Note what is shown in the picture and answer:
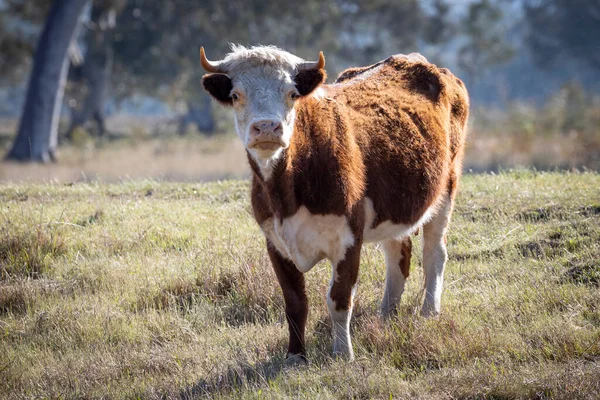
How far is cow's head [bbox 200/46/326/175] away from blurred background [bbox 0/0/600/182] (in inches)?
378

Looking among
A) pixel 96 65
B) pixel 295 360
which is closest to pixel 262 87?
pixel 295 360

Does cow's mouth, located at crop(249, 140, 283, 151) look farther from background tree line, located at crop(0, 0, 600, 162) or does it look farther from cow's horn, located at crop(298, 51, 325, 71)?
background tree line, located at crop(0, 0, 600, 162)

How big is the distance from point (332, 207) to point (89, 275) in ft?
10.6

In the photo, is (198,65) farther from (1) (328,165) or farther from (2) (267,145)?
(2) (267,145)

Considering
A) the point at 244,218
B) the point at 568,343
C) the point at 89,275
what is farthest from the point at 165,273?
the point at 568,343

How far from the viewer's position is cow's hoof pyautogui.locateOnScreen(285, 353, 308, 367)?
5434 millimetres

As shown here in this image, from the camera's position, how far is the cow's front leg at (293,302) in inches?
216

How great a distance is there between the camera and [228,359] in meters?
5.56

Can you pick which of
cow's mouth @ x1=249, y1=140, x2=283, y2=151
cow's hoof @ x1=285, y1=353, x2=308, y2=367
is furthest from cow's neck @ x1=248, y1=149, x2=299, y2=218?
cow's hoof @ x1=285, y1=353, x2=308, y2=367

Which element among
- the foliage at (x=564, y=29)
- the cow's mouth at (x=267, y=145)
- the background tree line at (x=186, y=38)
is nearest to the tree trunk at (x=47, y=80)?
the background tree line at (x=186, y=38)

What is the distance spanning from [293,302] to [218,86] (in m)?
1.64

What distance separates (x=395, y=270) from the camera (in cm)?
654

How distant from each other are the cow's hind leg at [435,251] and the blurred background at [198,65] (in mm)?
7880

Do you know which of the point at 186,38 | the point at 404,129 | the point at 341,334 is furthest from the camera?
the point at 186,38
